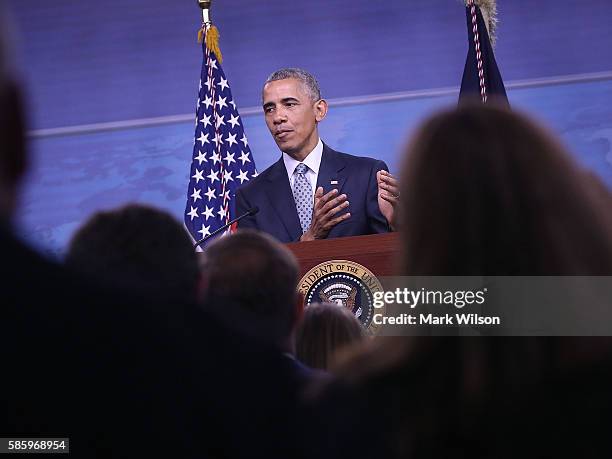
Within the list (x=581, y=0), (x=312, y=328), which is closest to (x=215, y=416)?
(x=312, y=328)

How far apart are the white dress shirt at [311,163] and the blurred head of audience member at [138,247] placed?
3029 millimetres

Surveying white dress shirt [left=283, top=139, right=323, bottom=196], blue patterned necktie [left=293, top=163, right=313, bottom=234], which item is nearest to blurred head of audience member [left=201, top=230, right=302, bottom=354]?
blue patterned necktie [left=293, top=163, right=313, bottom=234]

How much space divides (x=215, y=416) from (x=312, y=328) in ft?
4.94

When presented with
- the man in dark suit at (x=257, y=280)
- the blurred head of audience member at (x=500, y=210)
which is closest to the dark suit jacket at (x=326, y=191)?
the man in dark suit at (x=257, y=280)

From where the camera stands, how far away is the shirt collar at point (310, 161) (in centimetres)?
488

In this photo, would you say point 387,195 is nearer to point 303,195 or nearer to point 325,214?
point 325,214

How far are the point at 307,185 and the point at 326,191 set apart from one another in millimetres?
133

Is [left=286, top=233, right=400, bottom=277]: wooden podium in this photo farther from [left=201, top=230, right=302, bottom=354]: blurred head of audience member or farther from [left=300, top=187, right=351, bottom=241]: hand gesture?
[left=201, top=230, right=302, bottom=354]: blurred head of audience member

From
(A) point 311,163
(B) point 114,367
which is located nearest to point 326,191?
(A) point 311,163

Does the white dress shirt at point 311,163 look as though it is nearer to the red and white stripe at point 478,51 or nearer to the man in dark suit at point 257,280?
A: the red and white stripe at point 478,51

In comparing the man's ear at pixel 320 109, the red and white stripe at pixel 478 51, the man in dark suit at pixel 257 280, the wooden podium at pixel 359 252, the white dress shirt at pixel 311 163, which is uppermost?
the red and white stripe at pixel 478 51

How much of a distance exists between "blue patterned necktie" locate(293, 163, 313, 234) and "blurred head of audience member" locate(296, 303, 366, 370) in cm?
200

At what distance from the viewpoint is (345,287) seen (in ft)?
11.7

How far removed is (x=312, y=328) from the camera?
8.31ft
